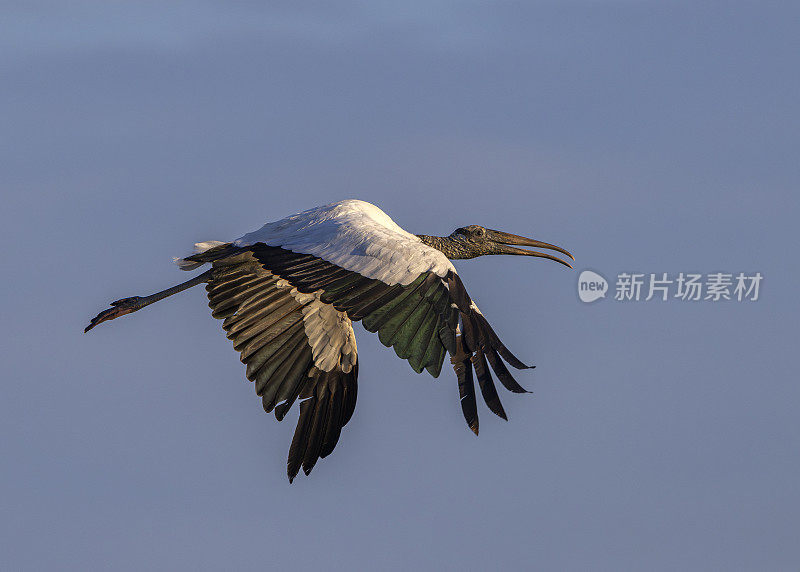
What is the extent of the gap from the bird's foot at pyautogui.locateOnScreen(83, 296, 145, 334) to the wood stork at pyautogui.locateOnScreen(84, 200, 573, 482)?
0.01 meters

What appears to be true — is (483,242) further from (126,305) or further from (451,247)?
(126,305)

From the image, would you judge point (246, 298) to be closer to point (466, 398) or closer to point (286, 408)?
point (286, 408)

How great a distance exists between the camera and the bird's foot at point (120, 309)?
47.5 ft

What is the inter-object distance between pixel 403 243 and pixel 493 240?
3116 mm

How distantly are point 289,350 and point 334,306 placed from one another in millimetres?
2644

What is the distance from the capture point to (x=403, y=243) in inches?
444

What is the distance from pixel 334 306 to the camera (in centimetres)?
1086

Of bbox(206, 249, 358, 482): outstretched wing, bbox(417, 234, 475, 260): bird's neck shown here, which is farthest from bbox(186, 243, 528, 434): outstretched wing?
bbox(417, 234, 475, 260): bird's neck

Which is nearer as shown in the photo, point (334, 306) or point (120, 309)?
point (334, 306)

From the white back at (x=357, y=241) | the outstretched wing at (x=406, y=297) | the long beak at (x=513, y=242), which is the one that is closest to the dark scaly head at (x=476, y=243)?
the long beak at (x=513, y=242)

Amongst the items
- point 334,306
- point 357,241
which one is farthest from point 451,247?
point 334,306

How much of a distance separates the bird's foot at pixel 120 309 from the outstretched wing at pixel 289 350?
144cm

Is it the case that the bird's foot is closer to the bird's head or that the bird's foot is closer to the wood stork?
the wood stork

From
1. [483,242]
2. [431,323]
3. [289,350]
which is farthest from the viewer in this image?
[483,242]
